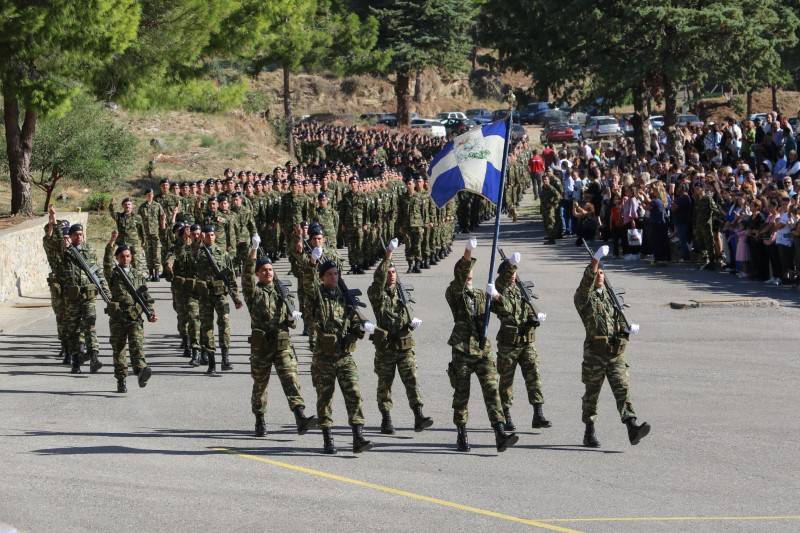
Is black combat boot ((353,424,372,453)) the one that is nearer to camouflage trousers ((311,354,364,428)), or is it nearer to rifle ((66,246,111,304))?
camouflage trousers ((311,354,364,428))

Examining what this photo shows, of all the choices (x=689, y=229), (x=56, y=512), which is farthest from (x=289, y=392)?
(x=689, y=229)

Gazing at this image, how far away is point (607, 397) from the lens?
619 inches

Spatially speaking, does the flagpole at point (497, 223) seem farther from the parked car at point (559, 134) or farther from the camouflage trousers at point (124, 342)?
the parked car at point (559, 134)

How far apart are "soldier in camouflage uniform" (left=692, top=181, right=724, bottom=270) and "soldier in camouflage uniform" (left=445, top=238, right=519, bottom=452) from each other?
1286 centimetres

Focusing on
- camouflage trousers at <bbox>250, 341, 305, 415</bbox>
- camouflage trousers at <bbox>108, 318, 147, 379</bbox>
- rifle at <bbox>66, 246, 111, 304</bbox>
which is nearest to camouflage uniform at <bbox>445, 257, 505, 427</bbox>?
camouflage trousers at <bbox>250, 341, 305, 415</bbox>

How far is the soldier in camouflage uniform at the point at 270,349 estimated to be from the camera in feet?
44.5

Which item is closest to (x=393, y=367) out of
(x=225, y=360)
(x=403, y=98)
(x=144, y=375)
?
(x=144, y=375)

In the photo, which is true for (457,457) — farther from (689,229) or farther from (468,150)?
(689,229)

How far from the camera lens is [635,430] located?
12883mm

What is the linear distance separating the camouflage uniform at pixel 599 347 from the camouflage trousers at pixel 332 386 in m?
2.22

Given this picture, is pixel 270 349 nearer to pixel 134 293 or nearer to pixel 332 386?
pixel 332 386

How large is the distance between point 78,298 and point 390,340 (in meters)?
5.99

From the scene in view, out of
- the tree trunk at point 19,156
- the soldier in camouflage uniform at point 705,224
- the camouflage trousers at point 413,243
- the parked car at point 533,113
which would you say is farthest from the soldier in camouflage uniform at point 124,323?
the parked car at point 533,113

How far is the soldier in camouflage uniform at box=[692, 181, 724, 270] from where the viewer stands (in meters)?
25.2
